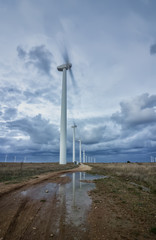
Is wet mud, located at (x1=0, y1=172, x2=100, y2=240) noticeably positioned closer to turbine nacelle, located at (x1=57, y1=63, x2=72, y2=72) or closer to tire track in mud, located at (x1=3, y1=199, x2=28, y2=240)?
tire track in mud, located at (x1=3, y1=199, x2=28, y2=240)

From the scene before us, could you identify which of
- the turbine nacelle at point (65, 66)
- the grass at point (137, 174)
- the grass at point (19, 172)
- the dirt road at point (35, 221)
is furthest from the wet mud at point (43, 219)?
the turbine nacelle at point (65, 66)

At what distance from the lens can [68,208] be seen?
27.8 ft

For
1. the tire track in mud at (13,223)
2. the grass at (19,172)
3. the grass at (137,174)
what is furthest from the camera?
the grass at (19,172)

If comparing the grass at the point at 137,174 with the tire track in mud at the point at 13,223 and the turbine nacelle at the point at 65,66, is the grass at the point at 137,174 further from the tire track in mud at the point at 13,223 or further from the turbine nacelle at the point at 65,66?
the turbine nacelle at the point at 65,66

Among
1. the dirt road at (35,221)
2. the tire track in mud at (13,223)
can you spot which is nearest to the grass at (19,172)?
the dirt road at (35,221)

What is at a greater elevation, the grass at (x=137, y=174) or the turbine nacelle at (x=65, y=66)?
the turbine nacelle at (x=65, y=66)

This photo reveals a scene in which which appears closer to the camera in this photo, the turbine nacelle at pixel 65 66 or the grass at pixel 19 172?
the grass at pixel 19 172

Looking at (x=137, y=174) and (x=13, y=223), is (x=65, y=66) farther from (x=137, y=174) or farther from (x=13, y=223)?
(x=13, y=223)

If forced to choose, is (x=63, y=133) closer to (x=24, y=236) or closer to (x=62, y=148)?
(x=62, y=148)

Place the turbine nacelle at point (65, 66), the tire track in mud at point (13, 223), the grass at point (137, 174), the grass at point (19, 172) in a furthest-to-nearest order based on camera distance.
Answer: the turbine nacelle at point (65, 66) → the grass at point (19, 172) → the grass at point (137, 174) → the tire track in mud at point (13, 223)

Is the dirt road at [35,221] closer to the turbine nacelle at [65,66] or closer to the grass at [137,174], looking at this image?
the grass at [137,174]

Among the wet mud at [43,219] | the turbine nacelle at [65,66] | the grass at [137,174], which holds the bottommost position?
the grass at [137,174]

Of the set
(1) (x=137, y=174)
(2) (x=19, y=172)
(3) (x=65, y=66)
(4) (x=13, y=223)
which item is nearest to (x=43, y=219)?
(4) (x=13, y=223)

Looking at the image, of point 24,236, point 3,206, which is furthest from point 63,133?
point 24,236
